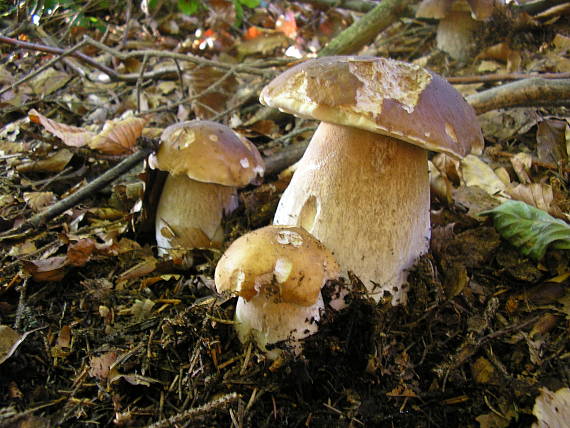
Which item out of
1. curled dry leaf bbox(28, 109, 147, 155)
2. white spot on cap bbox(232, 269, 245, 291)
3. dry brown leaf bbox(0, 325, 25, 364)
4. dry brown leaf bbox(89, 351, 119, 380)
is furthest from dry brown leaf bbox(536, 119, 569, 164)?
dry brown leaf bbox(0, 325, 25, 364)

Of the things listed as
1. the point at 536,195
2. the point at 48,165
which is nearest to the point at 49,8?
the point at 48,165

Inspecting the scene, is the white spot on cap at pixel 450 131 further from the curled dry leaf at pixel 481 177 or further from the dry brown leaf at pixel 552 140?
the dry brown leaf at pixel 552 140

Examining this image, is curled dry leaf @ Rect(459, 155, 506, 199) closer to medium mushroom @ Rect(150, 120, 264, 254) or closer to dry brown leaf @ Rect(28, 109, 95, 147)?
medium mushroom @ Rect(150, 120, 264, 254)

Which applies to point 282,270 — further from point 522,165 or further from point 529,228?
point 522,165

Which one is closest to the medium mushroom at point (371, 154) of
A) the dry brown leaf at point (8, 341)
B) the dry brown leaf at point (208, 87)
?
the dry brown leaf at point (8, 341)

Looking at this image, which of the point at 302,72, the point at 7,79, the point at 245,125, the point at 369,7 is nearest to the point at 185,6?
the point at 245,125
